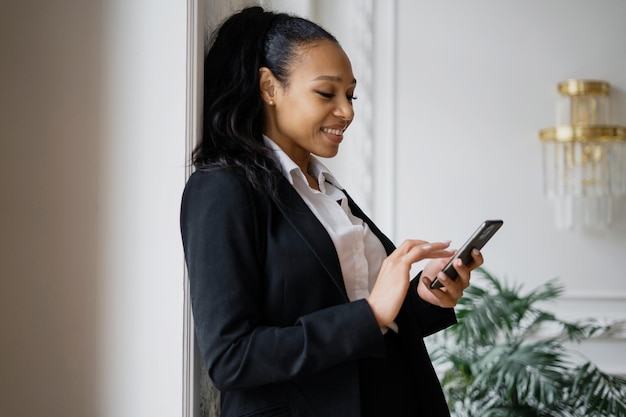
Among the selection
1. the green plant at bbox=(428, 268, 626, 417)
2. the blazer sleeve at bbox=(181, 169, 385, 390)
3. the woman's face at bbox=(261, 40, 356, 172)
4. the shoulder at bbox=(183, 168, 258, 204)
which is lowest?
the green plant at bbox=(428, 268, 626, 417)

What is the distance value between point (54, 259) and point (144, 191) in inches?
7.7

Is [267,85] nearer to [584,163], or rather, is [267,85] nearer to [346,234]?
[346,234]

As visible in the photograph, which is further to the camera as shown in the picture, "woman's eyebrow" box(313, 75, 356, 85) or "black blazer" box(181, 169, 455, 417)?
"woman's eyebrow" box(313, 75, 356, 85)

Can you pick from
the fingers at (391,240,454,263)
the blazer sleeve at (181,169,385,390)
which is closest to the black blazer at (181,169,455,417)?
the blazer sleeve at (181,169,385,390)

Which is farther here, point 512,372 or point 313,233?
point 512,372

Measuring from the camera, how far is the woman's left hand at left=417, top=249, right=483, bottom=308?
133cm

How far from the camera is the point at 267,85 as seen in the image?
1.43m

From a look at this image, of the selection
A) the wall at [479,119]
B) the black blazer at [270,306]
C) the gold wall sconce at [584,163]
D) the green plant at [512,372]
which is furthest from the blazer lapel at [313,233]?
the gold wall sconce at [584,163]

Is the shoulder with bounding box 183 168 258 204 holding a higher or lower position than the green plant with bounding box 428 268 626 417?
higher

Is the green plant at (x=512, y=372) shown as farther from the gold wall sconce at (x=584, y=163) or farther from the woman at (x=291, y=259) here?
the woman at (x=291, y=259)

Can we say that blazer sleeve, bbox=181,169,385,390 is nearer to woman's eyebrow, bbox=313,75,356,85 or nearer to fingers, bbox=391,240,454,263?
fingers, bbox=391,240,454,263

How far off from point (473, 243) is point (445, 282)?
0.39 ft

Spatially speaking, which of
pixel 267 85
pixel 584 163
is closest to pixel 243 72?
pixel 267 85

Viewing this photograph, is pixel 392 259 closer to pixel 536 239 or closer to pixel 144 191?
pixel 144 191
